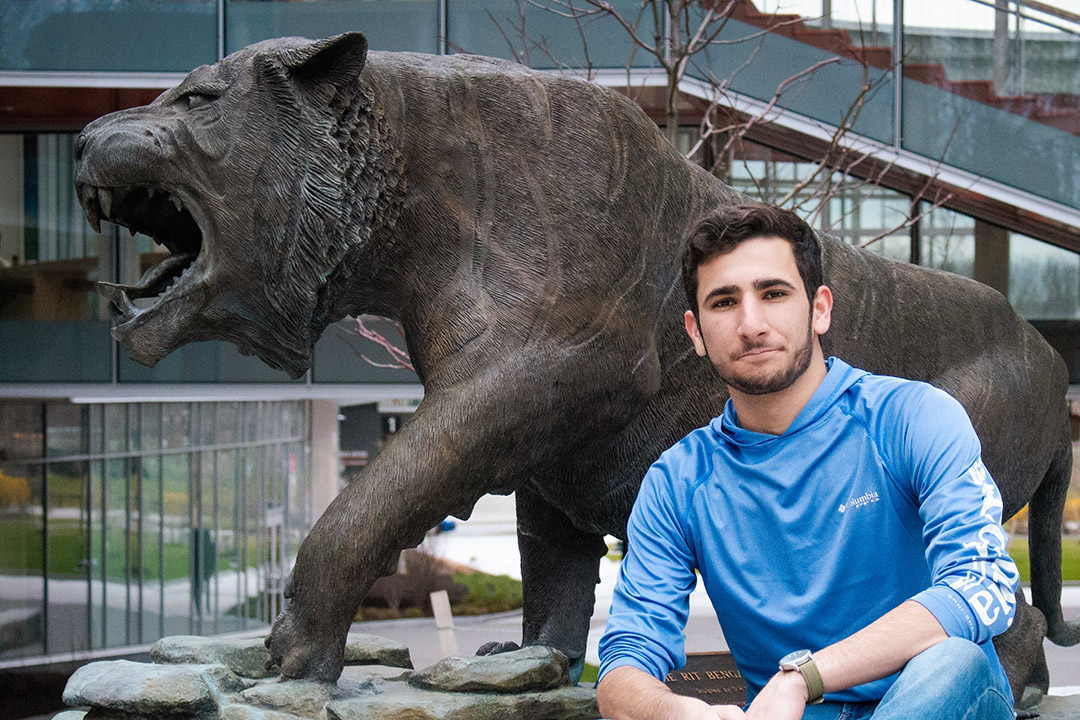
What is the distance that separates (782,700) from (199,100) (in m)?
2.17

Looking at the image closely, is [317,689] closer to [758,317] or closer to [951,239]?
[758,317]

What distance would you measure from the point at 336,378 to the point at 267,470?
4.54 metres

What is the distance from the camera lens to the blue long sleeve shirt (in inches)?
86.0

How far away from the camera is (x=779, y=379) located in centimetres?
232

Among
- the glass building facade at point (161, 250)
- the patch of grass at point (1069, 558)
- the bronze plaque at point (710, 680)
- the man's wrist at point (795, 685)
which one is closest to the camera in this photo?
the man's wrist at point (795, 685)

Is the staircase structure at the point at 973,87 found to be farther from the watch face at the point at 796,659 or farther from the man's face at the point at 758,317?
the watch face at the point at 796,659

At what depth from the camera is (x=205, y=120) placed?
3143 millimetres

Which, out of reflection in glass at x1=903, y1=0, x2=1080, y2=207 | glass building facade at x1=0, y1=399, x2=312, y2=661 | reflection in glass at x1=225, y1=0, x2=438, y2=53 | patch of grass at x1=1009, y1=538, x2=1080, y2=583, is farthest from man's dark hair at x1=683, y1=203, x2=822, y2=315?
glass building facade at x1=0, y1=399, x2=312, y2=661

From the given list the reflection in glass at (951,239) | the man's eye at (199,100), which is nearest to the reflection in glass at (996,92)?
the reflection in glass at (951,239)

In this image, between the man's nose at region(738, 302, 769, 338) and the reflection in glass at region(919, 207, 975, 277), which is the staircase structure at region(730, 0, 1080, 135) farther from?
the man's nose at region(738, 302, 769, 338)

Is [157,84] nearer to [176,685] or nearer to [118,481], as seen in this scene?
[118,481]

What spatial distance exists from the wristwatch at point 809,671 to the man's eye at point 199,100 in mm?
2098

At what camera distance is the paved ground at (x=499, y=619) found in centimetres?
1046

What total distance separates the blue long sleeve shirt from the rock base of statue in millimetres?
998
